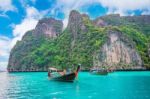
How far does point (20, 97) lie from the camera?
3178 cm

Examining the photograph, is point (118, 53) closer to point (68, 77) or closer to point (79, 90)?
point (68, 77)

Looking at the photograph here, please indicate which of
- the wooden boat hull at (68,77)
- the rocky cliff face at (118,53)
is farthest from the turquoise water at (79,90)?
the rocky cliff face at (118,53)

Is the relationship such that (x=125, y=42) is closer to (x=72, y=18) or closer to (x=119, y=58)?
(x=119, y=58)

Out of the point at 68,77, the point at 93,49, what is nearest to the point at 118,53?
the point at 93,49

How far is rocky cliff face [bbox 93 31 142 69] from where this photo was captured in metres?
153

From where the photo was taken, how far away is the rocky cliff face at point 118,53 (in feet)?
502

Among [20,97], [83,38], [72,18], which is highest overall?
[72,18]

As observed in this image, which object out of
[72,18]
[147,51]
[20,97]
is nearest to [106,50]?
[147,51]

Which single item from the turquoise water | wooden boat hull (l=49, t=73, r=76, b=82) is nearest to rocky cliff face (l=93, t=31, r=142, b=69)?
wooden boat hull (l=49, t=73, r=76, b=82)

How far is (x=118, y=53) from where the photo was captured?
155 meters

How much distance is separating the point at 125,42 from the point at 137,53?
320 inches

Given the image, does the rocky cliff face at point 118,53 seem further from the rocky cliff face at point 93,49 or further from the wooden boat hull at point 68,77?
the wooden boat hull at point 68,77

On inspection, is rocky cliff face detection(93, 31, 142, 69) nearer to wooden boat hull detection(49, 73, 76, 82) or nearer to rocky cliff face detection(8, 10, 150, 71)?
rocky cliff face detection(8, 10, 150, 71)

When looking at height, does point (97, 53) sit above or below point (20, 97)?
above
